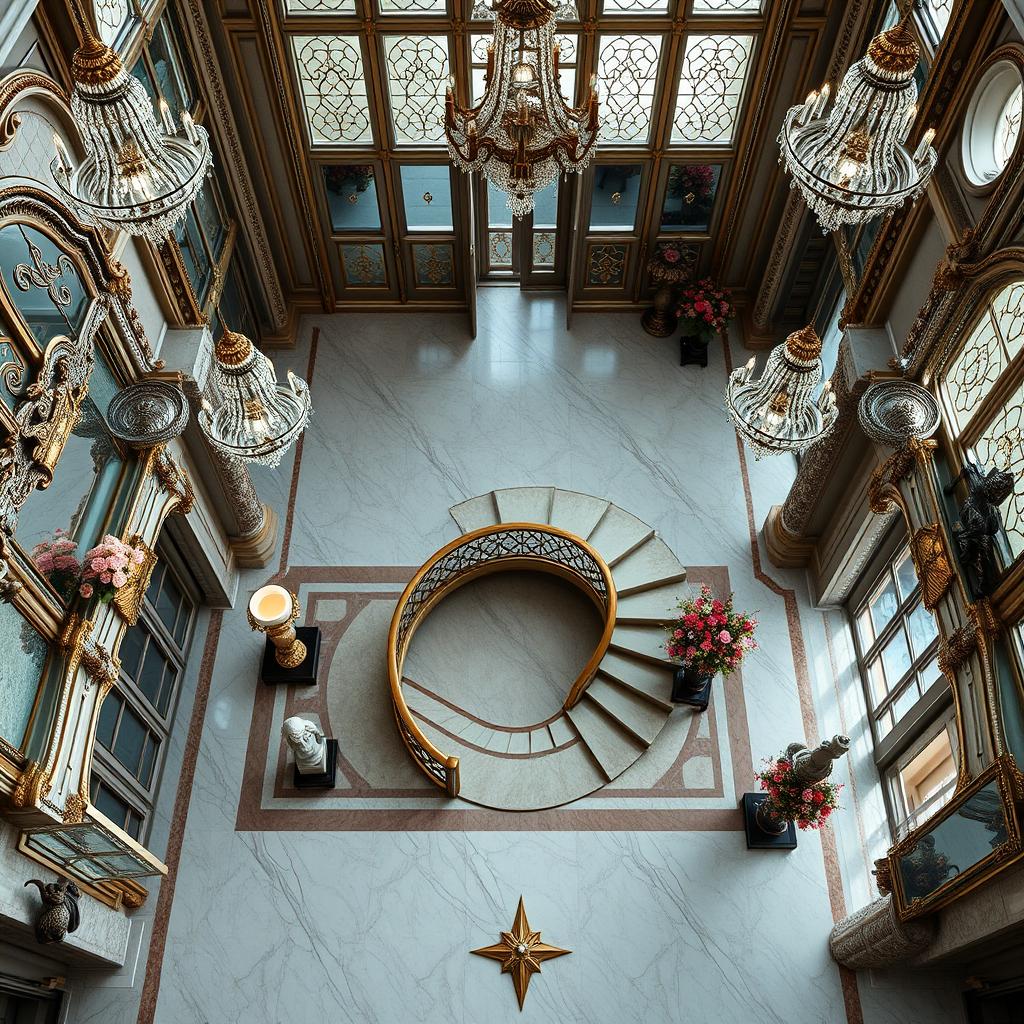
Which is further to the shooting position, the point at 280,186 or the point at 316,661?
the point at 280,186

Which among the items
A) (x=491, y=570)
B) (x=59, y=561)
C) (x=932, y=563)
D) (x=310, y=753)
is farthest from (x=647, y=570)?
(x=59, y=561)

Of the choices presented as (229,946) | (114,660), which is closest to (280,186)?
(114,660)

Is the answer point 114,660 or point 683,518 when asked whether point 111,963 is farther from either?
point 683,518

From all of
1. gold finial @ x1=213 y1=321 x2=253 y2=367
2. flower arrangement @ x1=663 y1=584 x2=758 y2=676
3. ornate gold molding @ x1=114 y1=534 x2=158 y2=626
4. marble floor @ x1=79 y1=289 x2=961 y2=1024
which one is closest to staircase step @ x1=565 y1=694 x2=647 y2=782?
marble floor @ x1=79 y1=289 x2=961 y2=1024

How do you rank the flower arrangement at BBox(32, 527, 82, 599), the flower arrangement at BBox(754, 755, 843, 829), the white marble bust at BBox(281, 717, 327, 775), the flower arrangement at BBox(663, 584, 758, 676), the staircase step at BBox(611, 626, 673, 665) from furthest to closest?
the staircase step at BBox(611, 626, 673, 665) → the flower arrangement at BBox(663, 584, 758, 676) → the white marble bust at BBox(281, 717, 327, 775) → the flower arrangement at BBox(754, 755, 843, 829) → the flower arrangement at BBox(32, 527, 82, 599)

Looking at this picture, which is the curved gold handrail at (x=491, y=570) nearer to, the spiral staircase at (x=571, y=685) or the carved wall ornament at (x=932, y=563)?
the spiral staircase at (x=571, y=685)

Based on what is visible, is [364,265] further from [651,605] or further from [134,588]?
[134,588]

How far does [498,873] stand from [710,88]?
6434mm

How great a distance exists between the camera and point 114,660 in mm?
5832

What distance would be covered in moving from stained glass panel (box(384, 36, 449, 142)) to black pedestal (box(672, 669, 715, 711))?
188 inches

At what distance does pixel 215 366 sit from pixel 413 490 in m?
3.38

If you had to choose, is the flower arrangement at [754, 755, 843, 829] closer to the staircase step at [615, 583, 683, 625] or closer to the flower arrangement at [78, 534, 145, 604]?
the staircase step at [615, 583, 683, 625]

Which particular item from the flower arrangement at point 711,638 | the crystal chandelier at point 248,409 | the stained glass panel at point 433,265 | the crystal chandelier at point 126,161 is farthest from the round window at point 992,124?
the stained glass panel at point 433,265

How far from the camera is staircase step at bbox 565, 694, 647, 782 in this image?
23.3ft
